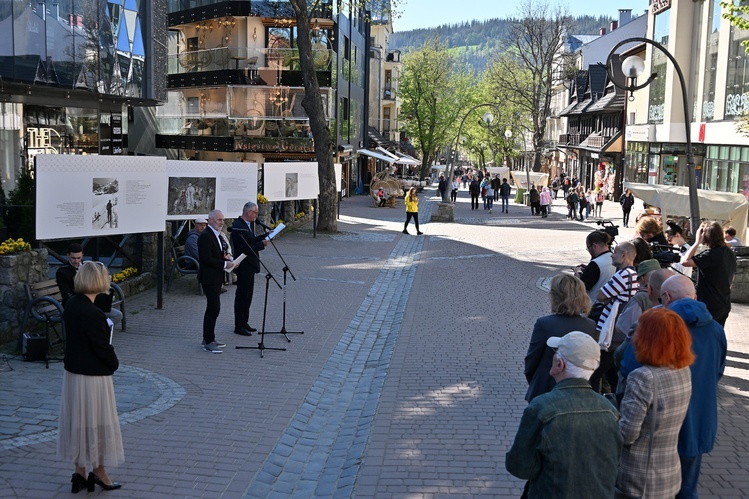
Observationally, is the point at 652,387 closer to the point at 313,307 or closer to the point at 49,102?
the point at 313,307

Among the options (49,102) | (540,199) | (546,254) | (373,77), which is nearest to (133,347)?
(49,102)

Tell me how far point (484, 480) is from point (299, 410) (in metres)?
2.53

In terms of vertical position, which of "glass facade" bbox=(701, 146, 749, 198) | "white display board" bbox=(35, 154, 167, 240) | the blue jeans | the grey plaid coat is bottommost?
the blue jeans

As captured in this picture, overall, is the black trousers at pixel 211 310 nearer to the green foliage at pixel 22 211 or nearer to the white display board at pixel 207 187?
the green foliage at pixel 22 211

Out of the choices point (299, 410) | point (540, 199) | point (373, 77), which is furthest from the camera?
point (373, 77)

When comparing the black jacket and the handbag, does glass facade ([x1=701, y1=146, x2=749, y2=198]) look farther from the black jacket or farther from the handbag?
the black jacket

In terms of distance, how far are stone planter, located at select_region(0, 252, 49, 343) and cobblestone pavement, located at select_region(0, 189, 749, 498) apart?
1.00 metres

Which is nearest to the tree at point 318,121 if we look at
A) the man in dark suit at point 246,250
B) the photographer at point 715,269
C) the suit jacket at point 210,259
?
the man in dark suit at point 246,250

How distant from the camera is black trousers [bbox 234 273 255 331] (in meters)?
11.0

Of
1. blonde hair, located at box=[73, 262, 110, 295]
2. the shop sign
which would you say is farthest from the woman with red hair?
the shop sign

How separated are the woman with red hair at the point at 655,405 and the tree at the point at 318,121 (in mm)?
20918

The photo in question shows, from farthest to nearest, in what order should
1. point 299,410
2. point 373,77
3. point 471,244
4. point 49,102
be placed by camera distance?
point 373,77 → point 471,244 → point 49,102 → point 299,410

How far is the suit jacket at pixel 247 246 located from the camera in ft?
35.5

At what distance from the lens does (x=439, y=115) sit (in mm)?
68750
